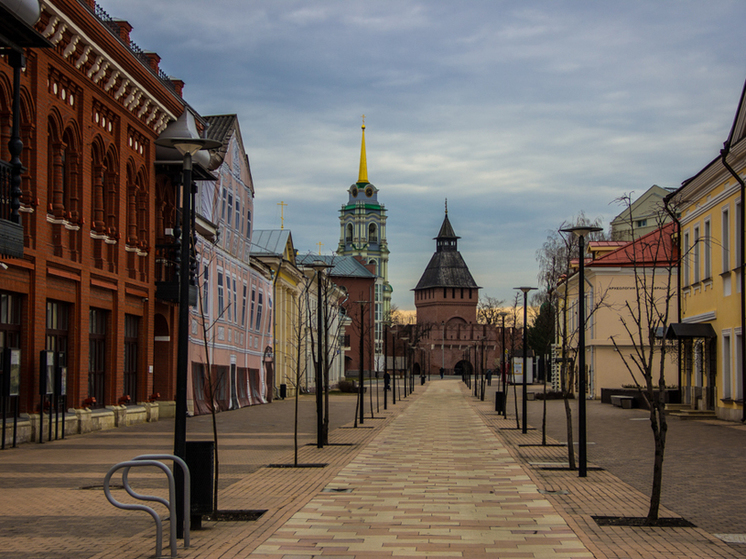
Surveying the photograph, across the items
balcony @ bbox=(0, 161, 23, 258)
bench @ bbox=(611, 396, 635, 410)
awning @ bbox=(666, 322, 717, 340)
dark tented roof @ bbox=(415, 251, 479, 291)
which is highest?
dark tented roof @ bbox=(415, 251, 479, 291)

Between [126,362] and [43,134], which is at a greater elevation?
[43,134]

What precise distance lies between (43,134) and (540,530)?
14779 mm

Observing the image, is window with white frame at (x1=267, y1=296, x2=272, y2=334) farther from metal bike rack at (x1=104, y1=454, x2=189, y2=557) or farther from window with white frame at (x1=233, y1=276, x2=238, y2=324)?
metal bike rack at (x1=104, y1=454, x2=189, y2=557)

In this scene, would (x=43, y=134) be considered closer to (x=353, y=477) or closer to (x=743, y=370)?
(x=353, y=477)

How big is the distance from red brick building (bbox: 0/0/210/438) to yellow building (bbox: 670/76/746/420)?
1603 cm

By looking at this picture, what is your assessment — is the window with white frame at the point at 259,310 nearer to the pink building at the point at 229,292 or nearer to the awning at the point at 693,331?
the pink building at the point at 229,292

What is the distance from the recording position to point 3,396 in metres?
17.9

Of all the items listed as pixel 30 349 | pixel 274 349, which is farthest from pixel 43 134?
pixel 274 349

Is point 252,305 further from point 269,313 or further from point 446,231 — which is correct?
point 446,231

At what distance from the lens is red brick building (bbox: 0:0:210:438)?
64.5 feet

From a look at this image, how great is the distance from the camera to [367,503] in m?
11.7

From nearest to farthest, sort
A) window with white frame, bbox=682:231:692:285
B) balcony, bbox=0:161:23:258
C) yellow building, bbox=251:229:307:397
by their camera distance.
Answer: balcony, bbox=0:161:23:258, window with white frame, bbox=682:231:692:285, yellow building, bbox=251:229:307:397

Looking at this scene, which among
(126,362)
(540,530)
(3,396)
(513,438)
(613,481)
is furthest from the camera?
(126,362)

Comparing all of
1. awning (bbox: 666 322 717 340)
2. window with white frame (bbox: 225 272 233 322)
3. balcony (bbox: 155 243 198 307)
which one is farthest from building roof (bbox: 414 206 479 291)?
balcony (bbox: 155 243 198 307)
